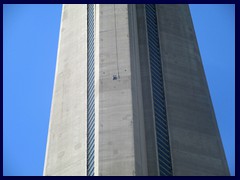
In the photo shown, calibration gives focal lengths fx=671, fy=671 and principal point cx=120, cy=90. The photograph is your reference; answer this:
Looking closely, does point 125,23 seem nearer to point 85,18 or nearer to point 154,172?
point 85,18

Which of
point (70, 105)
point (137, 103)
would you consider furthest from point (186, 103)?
point (70, 105)

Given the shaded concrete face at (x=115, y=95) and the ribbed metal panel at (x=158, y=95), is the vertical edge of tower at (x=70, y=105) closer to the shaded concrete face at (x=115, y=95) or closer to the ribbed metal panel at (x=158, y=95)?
the shaded concrete face at (x=115, y=95)

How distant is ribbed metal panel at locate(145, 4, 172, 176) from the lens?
150ft

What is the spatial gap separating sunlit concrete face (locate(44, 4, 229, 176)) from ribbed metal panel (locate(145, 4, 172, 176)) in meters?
0.17

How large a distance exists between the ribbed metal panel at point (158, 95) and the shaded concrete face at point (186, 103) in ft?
1.23

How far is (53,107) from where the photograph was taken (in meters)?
52.1

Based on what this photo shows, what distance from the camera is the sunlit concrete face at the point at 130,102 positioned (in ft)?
140

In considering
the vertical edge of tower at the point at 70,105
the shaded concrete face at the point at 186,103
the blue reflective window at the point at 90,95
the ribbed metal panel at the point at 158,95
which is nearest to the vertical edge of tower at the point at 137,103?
the ribbed metal panel at the point at 158,95

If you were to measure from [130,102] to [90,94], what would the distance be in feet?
19.6

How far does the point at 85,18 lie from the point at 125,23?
738 centimetres

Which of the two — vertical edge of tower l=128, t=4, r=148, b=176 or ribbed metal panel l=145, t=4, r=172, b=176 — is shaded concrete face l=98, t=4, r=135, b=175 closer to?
vertical edge of tower l=128, t=4, r=148, b=176

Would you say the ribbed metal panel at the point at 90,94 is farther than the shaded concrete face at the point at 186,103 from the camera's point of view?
No

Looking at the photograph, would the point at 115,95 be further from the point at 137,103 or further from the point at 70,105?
the point at 70,105
